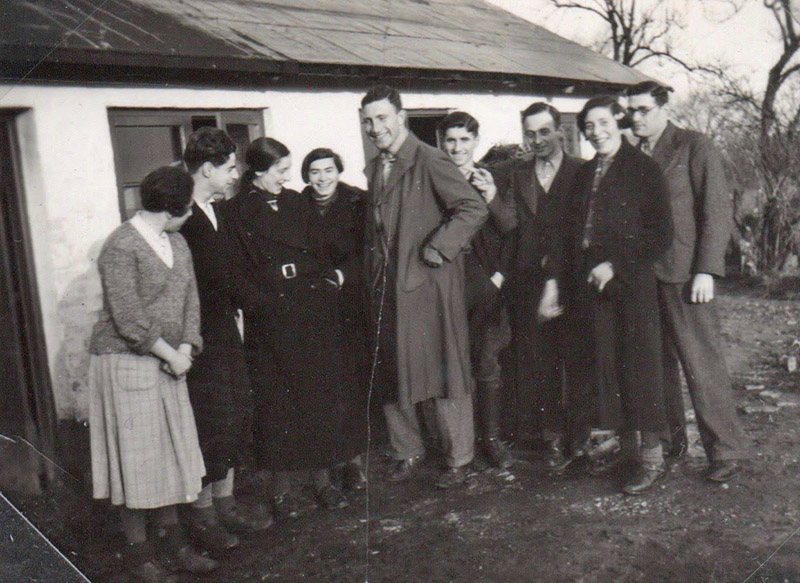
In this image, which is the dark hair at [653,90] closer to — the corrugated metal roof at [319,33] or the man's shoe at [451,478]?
the corrugated metal roof at [319,33]

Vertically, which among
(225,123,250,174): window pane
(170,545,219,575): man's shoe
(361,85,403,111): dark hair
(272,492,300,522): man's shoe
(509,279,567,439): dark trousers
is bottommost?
(272,492,300,522): man's shoe

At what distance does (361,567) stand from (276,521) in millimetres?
605

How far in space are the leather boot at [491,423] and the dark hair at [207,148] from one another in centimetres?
161

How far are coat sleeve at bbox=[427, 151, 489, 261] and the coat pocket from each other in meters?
1.20

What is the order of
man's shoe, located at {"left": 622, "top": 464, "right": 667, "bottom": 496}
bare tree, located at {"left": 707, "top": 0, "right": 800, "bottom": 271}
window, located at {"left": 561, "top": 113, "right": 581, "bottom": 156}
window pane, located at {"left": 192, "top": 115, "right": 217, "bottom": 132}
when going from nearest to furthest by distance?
bare tree, located at {"left": 707, "top": 0, "right": 800, "bottom": 271}
man's shoe, located at {"left": 622, "top": 464, "right": 667, "bottom": 496}
window, located at {"left": 561, "top": 113, "right": 581, "bottom": 156}
window pane, located at {"left": 192, "top": 115, "right": 217, "bottom": 132}

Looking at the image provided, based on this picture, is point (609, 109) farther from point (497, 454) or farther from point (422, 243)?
point (497, 454)

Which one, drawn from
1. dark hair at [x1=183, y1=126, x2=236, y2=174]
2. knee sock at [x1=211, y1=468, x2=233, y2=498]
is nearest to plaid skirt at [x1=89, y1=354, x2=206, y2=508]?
knee sock at [x1=211, y1=468, x2=233, y2=498]

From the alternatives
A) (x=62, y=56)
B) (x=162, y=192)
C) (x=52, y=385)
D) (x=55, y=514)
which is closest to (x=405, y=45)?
(x=162, y=192)

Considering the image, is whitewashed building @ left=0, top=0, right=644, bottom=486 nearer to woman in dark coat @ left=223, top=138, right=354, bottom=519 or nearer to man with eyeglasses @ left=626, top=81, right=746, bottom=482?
man with eyeglasses @ left=626, top=81, right=746, bottom=482

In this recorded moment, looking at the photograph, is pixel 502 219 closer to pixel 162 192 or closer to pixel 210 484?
pixel 162 192

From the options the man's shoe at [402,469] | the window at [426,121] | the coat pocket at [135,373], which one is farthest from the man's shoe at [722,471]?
the coat pocket at [135,373]

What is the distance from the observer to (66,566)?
11.3ft

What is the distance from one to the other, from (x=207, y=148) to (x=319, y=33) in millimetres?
820

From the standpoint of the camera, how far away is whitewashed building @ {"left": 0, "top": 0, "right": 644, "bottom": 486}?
3.01 metres
